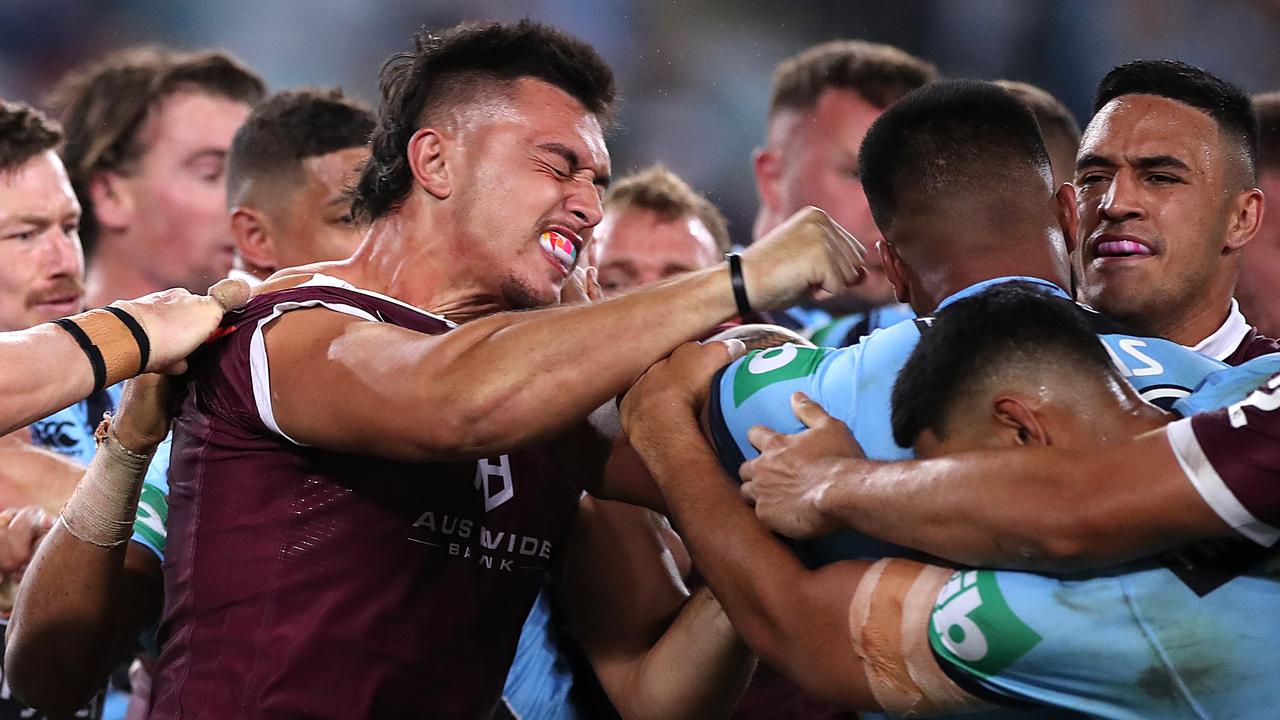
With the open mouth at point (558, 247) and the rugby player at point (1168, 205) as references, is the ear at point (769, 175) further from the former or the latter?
the open mouth at point (558, 247)

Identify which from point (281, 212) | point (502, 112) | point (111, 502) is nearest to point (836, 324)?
point (281, 212)

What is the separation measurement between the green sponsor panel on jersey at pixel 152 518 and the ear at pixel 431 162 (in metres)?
0.98

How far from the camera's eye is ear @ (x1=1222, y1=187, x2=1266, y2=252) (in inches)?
144

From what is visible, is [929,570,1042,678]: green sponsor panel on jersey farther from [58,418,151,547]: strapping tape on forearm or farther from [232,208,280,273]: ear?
[232,208,280,273]: ear

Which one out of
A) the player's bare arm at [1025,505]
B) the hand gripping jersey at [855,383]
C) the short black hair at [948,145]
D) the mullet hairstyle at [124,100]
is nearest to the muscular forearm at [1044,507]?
the player's bare arm at [1025,505]

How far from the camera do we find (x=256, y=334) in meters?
2.79

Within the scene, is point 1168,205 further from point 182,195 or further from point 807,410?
point 182,195

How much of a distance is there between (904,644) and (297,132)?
10.6 ft

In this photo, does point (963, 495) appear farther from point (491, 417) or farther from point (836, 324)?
point (836, 324)

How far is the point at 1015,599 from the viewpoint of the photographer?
7.22 feet

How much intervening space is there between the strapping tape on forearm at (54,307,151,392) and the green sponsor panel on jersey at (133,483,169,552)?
0.67 m

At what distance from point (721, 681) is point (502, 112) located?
1404 mm

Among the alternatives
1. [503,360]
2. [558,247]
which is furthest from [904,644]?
[558,247]

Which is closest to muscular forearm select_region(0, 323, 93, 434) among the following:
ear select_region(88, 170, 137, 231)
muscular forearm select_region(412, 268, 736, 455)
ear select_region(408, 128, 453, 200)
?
muscular forearm select_region(412, 268, 736, 455)
